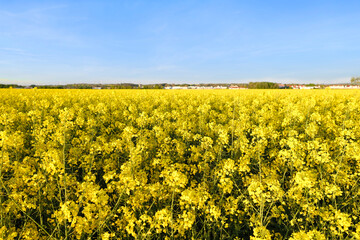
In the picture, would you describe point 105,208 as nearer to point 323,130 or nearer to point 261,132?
point 261,132

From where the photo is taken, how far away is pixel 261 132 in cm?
448

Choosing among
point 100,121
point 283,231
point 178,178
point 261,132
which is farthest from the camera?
point 100,121

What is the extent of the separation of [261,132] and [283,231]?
2.17 metres

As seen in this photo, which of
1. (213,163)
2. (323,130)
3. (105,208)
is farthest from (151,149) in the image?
(323,130)

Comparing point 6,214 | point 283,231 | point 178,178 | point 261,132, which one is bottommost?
point 283,231

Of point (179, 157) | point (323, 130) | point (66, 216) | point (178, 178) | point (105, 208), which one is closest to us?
point (66, 216)

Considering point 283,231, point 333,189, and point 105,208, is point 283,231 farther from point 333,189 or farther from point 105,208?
point 105,208

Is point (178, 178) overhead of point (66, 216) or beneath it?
overhead

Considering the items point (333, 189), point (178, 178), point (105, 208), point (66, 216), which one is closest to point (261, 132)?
point (333, 189)

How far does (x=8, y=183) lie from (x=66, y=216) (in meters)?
2.18

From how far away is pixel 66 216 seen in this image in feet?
8.50

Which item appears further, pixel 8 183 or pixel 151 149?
pixel 151 149

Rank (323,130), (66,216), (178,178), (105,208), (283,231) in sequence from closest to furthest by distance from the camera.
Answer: (66,216)
(178,178)
(105,208)
(283,231)
(323,130)

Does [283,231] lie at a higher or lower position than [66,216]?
lower
